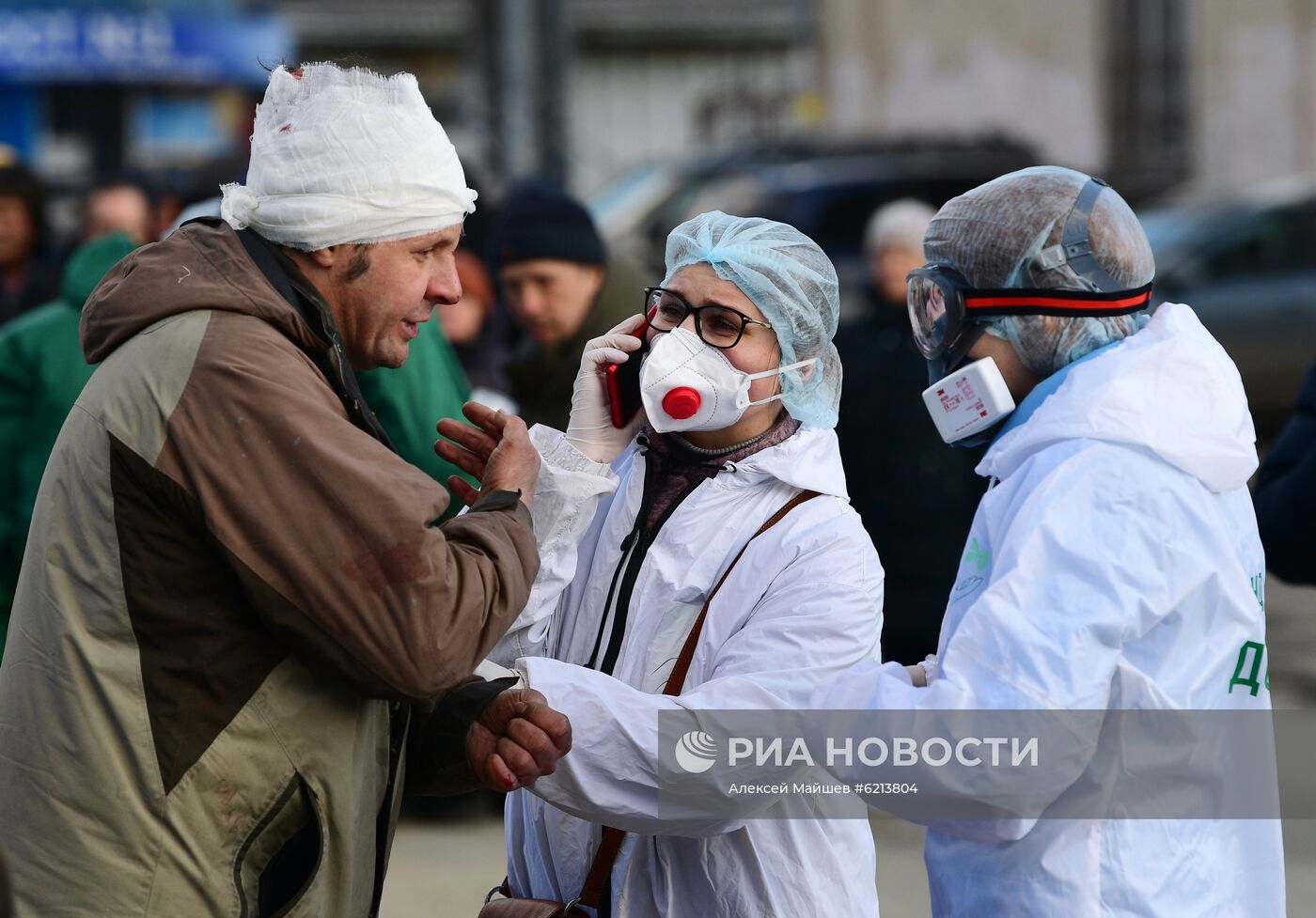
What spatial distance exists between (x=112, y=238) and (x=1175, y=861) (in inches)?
145

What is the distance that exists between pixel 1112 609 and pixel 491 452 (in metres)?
1.00

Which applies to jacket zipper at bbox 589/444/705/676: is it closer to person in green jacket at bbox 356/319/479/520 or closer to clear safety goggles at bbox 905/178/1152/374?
clear safety goggles at bbox 905/178/1152/374

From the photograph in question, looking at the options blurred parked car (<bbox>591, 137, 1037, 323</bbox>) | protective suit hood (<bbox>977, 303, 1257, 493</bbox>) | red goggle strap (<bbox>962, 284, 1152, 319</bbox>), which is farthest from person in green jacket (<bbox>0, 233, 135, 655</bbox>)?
blurred parked car (<bbox>591, 137, 1037, 323</bbox>)

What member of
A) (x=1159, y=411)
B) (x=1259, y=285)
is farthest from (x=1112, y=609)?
(x=1259, y=285)

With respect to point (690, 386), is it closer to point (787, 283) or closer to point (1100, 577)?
point (787, 283)

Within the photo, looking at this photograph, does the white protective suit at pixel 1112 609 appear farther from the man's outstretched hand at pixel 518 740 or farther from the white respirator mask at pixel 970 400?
the man's outstretched hand at pixel 518 740

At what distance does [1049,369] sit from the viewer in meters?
2.64

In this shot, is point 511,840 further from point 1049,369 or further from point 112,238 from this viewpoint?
point 112,238

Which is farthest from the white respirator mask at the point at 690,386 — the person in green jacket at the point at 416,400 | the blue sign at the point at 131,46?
the blue sign at the point at 131,46

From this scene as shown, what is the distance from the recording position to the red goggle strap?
2.59 meters

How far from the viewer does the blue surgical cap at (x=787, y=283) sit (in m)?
2.87

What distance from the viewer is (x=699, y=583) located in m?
2.74

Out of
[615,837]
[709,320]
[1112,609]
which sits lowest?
[615,837]

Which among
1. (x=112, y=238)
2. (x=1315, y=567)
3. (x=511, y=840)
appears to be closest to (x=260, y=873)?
(x=511, y=840)
